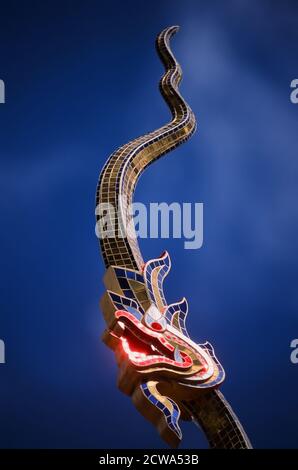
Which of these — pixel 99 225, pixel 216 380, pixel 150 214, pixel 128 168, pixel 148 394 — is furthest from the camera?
pixel 150 214

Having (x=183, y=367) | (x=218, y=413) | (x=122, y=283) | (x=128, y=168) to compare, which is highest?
(x=128, y=168)

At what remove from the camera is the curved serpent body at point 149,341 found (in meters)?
10.4

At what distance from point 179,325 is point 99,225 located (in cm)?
189

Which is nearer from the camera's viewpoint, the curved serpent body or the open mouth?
the curved serpent body

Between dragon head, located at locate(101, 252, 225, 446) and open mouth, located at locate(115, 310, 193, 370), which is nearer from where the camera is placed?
dragon head, located at locate(101, 252, 225, 446)

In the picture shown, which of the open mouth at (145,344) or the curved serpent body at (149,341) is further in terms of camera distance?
the open mouth at (145,344)

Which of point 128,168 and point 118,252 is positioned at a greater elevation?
point 128,168

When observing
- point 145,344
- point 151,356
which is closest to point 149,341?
point 145,344

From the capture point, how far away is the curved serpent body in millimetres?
10352

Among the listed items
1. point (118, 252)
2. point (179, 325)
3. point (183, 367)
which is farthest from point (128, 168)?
point (183, 367)

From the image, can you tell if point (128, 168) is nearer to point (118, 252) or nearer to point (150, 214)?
point (118, 252)

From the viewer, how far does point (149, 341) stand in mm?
10594

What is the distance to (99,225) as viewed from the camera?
1172 centimetres

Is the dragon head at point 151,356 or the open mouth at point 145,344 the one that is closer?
the dragon head at point 151,356
